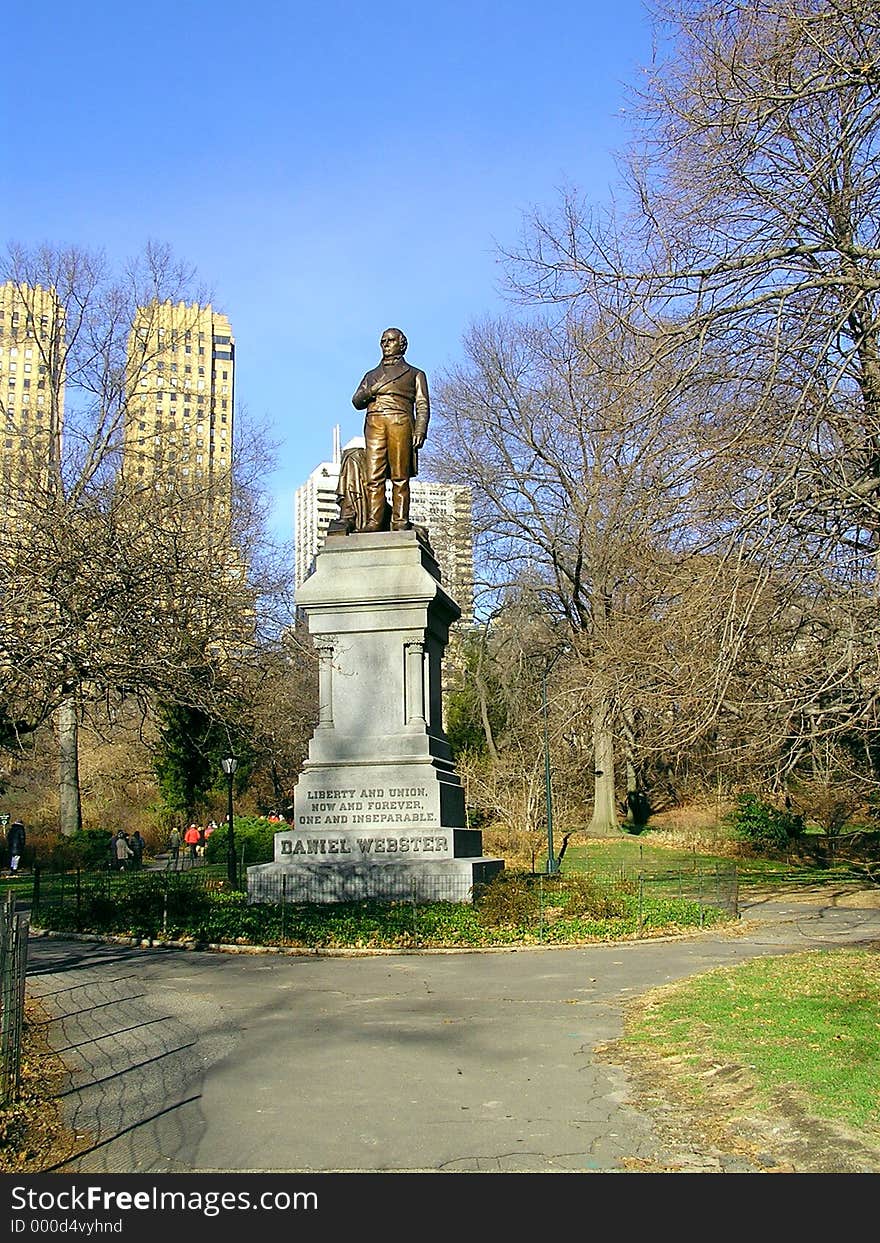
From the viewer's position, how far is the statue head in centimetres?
2153

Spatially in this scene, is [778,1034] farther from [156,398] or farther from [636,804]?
[636,804]

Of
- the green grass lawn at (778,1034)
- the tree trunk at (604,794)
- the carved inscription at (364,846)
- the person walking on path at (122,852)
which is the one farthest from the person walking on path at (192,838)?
the green grass lawn at (778,1034)

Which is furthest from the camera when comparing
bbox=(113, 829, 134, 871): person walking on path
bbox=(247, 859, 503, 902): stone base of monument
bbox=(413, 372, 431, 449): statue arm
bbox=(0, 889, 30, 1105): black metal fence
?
bbox=(113, 829, 134, 871): person walking on path

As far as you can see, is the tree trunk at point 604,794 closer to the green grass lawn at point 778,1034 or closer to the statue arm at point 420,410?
the statue arm at point 420,410

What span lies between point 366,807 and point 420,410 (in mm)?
6958

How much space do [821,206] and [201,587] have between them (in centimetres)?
913

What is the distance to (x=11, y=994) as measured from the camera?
742cm

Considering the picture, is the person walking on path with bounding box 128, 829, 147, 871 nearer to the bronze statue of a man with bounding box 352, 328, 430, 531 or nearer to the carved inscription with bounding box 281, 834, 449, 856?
the carved inscription with bounding box 281, 834, 449, 856

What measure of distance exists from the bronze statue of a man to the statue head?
1.09ft

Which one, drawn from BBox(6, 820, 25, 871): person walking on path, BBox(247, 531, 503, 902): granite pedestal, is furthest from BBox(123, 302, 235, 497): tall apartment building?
BBox(247, 531, 503, 902): granite pedestal

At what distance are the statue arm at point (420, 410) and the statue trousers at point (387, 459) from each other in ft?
0.72

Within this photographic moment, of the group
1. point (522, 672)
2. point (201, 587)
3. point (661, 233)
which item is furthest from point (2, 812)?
point (661, 233)

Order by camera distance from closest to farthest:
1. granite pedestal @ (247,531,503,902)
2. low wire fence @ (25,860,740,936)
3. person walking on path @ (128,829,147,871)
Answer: low wire fence @ (25,860,740,936), granite pedestal @ (247,531,503,902), person walking on path @ (128,829,147,871)

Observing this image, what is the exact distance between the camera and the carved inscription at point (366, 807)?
61.6 feet
